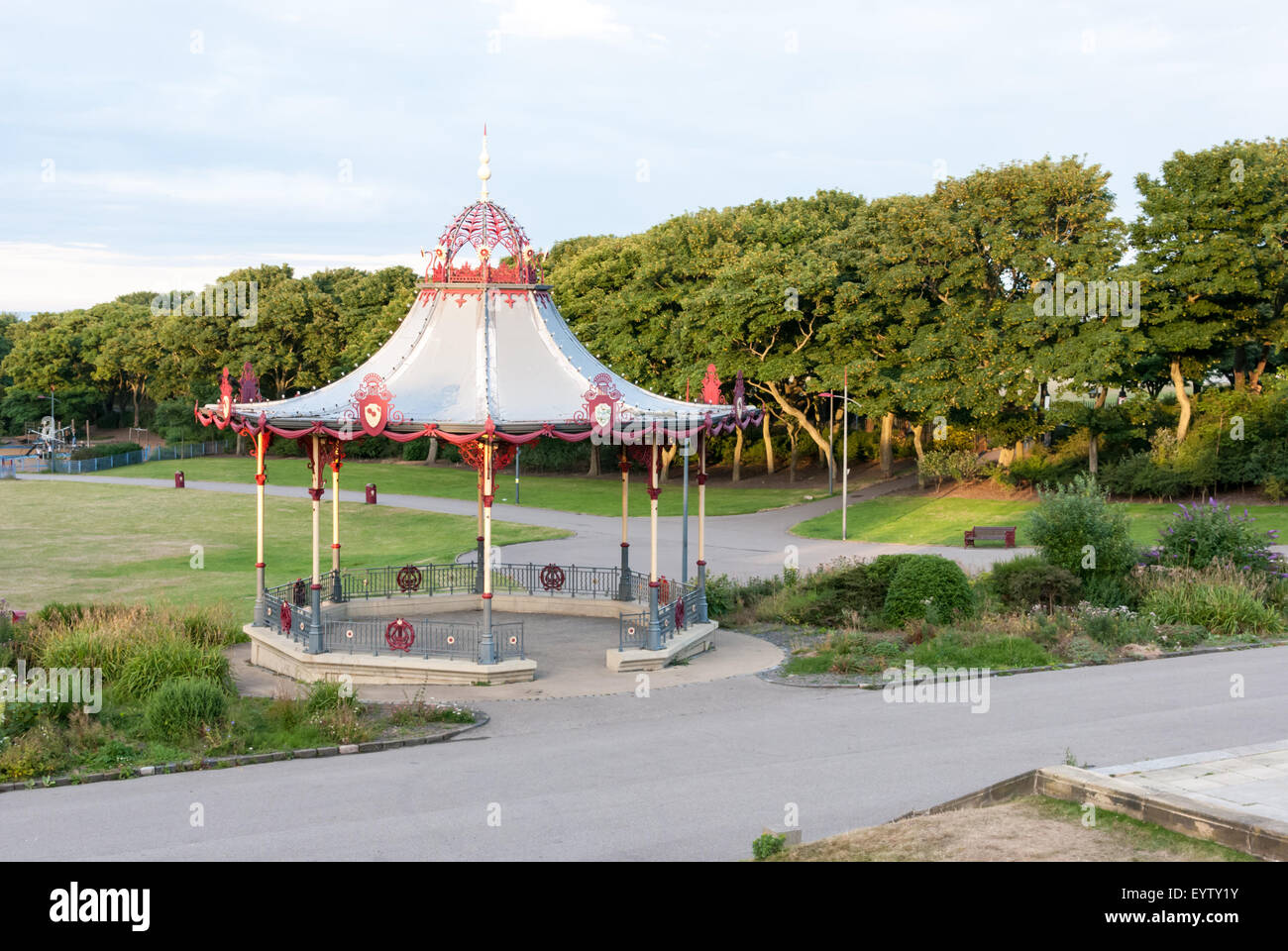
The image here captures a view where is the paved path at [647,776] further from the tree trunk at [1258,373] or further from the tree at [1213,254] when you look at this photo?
the tree trunk at [1258,373]

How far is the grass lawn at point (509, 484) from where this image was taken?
202 ft

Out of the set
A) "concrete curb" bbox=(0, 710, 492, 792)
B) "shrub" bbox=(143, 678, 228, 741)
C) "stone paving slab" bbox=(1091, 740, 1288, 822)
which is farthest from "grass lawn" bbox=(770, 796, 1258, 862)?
"shrub" bbox=(143, 678, 228, 741)

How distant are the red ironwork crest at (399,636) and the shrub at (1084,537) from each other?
50.5 ft

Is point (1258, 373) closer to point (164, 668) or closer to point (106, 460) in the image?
point (164, 668)

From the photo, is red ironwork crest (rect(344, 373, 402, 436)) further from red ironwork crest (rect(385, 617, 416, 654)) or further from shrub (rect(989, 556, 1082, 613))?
shrub (rect(989, 556, 1082, 613))

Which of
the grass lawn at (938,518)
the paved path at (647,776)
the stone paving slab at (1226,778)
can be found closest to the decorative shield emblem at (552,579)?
the paved path at (647,776)

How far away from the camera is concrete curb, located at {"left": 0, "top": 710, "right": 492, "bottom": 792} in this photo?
14.6 m

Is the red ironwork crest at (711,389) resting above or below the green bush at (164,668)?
above

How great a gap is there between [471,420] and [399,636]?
430 centimetres

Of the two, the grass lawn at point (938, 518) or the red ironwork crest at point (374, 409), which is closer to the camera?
the red ironwork crest at point (374, 409)

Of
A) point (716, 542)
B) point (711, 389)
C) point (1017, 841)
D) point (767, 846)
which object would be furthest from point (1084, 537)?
point (716, 542)
